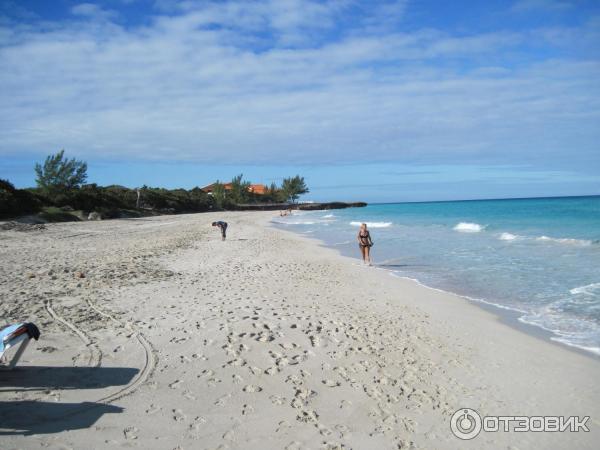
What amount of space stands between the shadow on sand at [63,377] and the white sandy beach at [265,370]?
2cm

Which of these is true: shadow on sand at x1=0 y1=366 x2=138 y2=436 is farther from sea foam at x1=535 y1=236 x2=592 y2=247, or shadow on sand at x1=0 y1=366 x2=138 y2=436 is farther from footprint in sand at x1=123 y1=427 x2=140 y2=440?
sea foam at x1=535 y1=236 x2=592 y2=247

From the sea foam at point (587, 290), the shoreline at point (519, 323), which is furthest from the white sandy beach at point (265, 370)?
the sea foam at point (587, 290)

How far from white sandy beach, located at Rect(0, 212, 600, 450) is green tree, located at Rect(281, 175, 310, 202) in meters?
105

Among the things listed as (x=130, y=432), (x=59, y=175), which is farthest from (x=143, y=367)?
(x=59, y=175)

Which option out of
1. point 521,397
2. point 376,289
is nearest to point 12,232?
point 376,289

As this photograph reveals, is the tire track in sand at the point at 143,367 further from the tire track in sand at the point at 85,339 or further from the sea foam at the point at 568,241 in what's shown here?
the sea foam at the point at 568,241

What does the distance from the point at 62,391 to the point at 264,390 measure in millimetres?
2056

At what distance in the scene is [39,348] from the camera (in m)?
4.99

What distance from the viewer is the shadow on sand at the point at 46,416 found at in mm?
3373

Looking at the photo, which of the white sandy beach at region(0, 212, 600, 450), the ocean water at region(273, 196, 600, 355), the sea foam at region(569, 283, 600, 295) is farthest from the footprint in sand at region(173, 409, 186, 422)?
the sea foam at region(569, 283, 600, 295)

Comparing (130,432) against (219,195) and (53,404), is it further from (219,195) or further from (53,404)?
(219,195)

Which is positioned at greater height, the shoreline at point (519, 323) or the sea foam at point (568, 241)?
the sea foam at point (568, 241)

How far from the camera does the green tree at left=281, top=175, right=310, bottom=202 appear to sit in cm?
11394

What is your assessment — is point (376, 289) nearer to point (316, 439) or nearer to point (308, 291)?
point (308, 291)
